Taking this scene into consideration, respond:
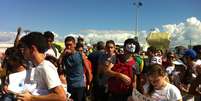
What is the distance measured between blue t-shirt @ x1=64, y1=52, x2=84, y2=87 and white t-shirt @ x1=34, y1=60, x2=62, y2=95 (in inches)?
171

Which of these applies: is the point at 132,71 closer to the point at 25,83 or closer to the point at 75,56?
the point at 75,56

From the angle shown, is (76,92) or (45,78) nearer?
(45,78)

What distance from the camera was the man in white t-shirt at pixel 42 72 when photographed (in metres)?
4.19

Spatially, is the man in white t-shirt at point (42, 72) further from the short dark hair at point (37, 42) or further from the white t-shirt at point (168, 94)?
the white t-shirt at point (168, 94)

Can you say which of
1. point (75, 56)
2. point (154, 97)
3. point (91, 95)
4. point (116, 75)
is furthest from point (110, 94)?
point (91, 95)

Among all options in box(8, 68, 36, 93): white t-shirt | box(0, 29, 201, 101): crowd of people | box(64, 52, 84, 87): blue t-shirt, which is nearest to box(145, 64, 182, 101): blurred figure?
box(0, 29, 201, 101): crowd of people

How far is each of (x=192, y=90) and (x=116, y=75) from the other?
1.19 meters

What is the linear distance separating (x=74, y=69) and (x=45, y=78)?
4497 millimetres

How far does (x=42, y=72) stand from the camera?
4258 millimetres

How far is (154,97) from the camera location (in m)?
5.81

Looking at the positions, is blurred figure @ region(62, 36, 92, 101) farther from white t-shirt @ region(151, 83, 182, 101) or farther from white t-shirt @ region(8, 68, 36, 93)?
white t-shirt @ region(8, 68, 36, 93)

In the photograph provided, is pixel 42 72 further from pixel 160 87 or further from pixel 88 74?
pixel 88 74

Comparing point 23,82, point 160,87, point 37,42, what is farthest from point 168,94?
point 37,42

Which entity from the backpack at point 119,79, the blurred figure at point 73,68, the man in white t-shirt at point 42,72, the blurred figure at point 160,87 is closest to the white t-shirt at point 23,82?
the man in white t-shirt at point 42,72
